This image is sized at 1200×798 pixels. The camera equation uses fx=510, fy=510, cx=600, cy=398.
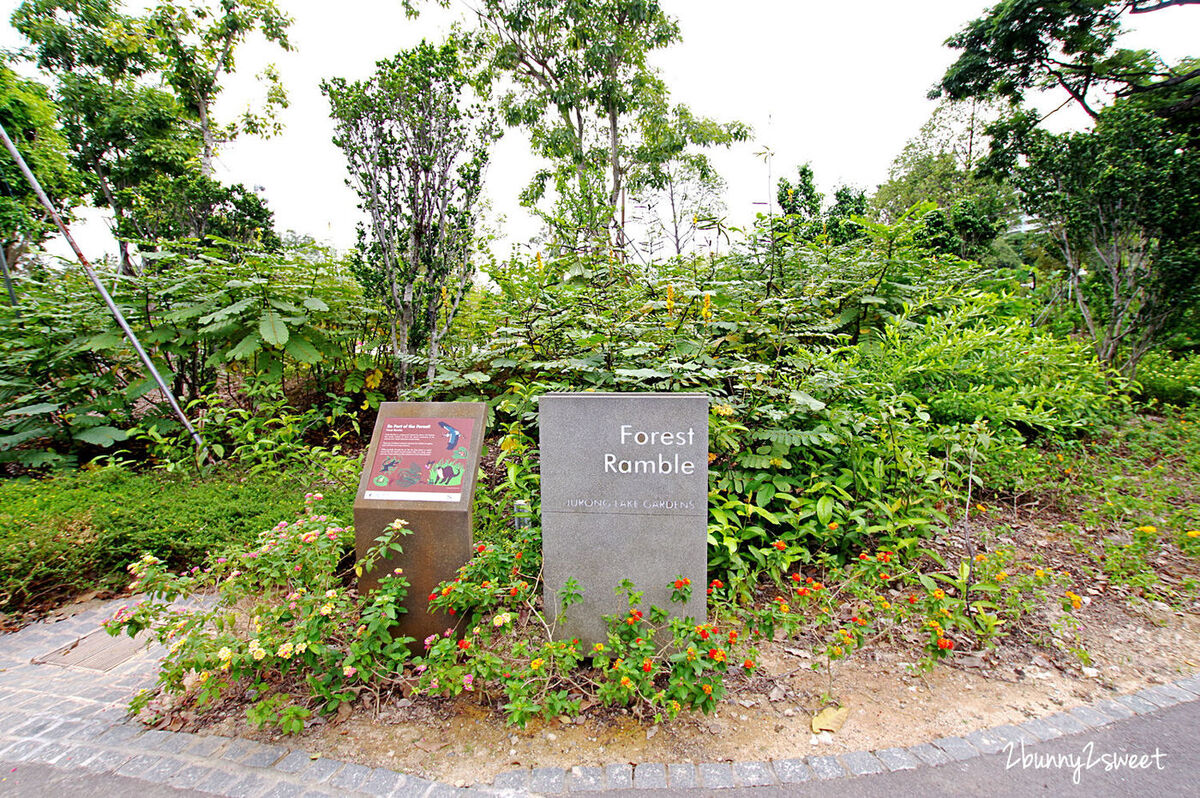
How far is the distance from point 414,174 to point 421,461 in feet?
9.40

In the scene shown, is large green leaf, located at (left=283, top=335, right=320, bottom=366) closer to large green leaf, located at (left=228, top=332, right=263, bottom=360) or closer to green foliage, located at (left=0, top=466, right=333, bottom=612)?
large green leaf, located at (left=228, top=332, right=263, bottom=360)

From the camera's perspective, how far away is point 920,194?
23.6 metres

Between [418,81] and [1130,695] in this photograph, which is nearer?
[1130,695]

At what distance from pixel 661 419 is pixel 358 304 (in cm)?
428

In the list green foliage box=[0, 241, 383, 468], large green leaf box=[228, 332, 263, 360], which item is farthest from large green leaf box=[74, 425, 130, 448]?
large green leaf box=[228, 332, 263, 360]

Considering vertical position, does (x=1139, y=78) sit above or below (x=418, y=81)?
above

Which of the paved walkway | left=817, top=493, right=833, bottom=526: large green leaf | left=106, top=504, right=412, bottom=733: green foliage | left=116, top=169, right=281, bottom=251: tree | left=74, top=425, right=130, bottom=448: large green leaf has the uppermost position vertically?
left=116, top=169, right=281, bottom=251: tree

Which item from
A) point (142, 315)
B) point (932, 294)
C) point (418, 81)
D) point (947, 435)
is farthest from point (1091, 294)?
point (142, 315)

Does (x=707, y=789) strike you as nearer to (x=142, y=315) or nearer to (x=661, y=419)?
(x=661, y=419)

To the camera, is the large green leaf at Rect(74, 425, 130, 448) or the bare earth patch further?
the large green leaf at Rect(74, 425, 130, 448)

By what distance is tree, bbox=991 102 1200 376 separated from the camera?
5578mm

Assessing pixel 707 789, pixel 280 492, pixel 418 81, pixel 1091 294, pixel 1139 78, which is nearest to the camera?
pixel 707 789

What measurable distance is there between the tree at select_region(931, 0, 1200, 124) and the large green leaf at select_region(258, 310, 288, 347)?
1275cm

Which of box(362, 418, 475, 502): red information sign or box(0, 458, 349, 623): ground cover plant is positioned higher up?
box(362, 418, 475, 502): red information sign
